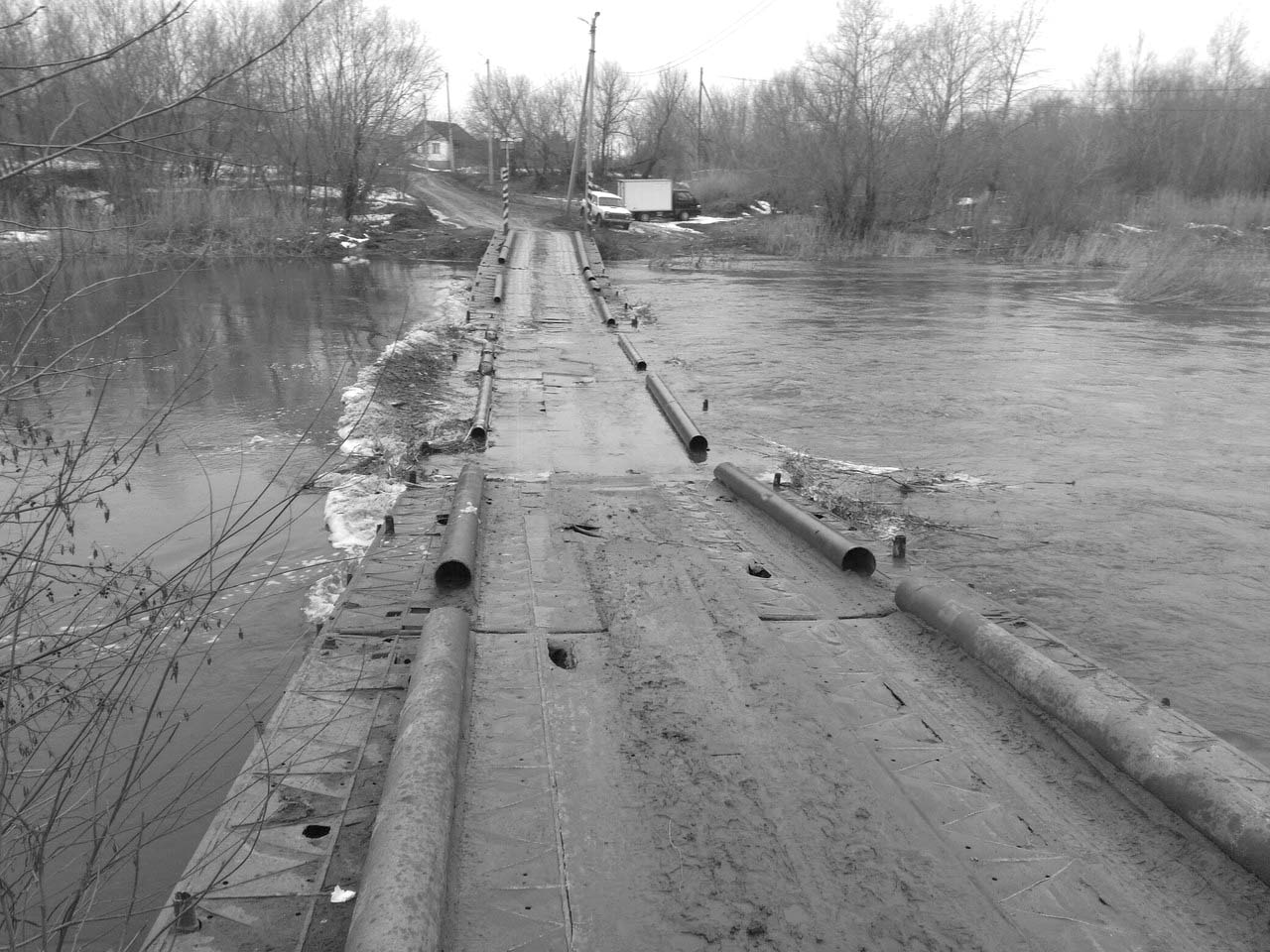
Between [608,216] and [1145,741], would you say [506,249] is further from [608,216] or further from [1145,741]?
[1145,741]

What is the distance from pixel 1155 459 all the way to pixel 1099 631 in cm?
483

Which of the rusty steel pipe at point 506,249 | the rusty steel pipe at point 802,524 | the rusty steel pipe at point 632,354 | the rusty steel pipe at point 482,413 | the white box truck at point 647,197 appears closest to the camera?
the rusty steel pipe at point 802,524

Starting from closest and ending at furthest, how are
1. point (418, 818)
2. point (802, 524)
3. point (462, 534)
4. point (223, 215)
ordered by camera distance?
point (418, 818), point (462, 534), point (802, 524), point (223, 215)

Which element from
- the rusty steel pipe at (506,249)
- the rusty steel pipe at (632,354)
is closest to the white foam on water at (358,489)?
the rusty steel pipe at (632,354)

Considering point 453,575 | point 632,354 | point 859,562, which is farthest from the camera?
point 632,354

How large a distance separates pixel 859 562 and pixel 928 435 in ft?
18.0

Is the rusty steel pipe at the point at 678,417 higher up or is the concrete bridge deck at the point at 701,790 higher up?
the rusty steel pipe at the point at 678,417

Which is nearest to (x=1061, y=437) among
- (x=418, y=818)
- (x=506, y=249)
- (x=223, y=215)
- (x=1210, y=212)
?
(x=418, y=818)

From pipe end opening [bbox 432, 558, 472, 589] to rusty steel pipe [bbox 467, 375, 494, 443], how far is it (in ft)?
12.0

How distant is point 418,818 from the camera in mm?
3178

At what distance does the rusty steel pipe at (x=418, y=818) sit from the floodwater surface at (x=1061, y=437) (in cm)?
384

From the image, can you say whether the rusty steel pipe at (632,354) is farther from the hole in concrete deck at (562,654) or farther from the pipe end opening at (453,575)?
the hole in concrete deck at (562,654)

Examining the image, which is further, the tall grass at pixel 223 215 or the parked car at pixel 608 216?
the parked car at pixel 608 216

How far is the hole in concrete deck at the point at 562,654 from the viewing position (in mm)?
4719
